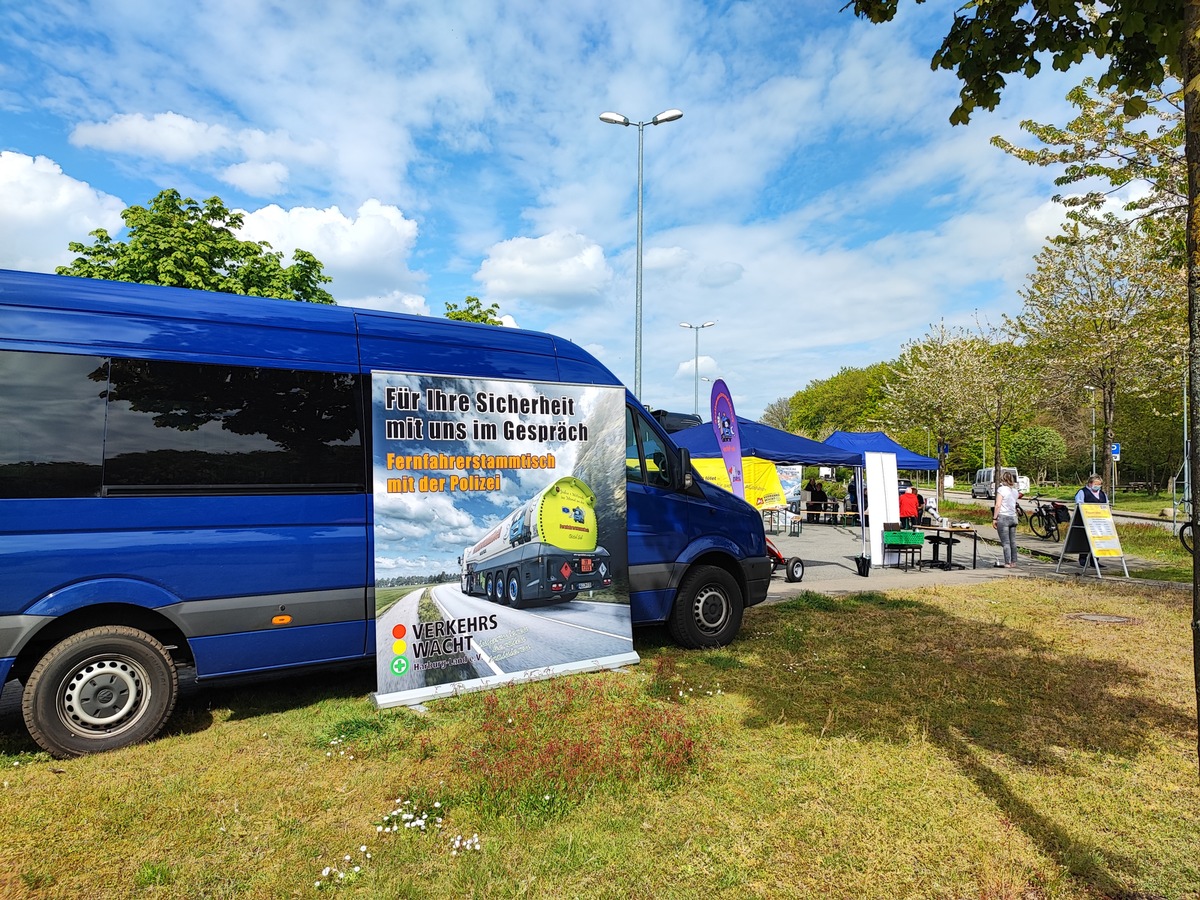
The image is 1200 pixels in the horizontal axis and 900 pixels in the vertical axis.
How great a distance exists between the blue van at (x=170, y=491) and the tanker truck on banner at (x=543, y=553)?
872mm

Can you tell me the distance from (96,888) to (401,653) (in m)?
2.18

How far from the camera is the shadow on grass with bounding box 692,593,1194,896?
4039 mm

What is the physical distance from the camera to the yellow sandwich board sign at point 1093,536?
11695mm

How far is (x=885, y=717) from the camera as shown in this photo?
4832 millimetres

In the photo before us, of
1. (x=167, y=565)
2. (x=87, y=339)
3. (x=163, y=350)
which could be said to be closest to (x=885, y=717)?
(x=167, y=565)

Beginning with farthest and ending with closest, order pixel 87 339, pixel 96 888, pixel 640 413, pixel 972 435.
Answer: pixel 972 435 < pixel 640 413 < pixel 87 339 < pixel 96 888

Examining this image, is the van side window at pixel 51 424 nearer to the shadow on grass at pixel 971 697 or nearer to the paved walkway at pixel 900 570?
the shadow on grass at pixel 971 697

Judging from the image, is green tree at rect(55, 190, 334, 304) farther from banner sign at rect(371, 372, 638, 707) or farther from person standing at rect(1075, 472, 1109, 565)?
person standing at rect(1075, 472, 1109, 565)

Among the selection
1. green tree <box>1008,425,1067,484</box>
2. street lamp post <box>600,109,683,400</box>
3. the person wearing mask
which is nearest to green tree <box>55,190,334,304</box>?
street lamp post <box>600,109,683,400</box>

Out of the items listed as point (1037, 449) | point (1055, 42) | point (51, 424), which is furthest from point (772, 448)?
Answer: point (1037, 449)

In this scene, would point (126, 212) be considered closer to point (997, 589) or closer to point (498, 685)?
point (498, 685)

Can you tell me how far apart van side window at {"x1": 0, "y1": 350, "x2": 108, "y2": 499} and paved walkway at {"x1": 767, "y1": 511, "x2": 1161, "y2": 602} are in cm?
830

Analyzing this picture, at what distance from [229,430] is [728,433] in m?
7.93

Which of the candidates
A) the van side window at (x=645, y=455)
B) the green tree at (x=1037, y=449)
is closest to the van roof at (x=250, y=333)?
the van side window at (x=645, y=455)
